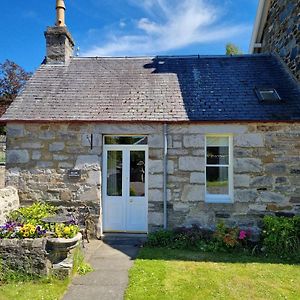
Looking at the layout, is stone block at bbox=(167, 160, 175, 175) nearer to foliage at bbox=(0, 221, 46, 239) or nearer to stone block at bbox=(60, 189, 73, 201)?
stone block at bbox=(60, 189, 73, 201)

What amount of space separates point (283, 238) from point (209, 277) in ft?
7.29

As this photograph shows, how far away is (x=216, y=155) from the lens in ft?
26.2

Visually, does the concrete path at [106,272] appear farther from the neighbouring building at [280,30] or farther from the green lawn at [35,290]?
the neighbouring building at [280,30]

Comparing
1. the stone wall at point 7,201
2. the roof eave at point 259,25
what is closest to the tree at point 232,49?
the roof eave at point 259,25

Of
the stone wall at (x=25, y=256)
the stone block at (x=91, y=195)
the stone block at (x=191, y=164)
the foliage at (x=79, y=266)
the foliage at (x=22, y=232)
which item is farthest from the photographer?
the stone block at (x=91, y=195)

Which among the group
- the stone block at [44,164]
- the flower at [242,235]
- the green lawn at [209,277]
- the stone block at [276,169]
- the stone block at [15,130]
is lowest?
the green lawn at [209,277]

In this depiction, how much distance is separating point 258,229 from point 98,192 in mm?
4089

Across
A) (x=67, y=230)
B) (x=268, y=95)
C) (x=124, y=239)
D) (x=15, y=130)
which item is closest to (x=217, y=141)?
(x=268, y=95)

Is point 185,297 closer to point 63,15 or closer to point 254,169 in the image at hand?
point 254,169

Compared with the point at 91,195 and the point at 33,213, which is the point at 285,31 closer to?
the point at 91,195

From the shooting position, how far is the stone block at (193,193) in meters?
7.68

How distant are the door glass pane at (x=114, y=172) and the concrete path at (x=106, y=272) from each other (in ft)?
4.20

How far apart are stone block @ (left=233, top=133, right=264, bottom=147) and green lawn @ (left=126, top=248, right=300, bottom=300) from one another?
2.66 meters

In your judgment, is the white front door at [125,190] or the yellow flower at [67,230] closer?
the yellow flower at [67,230]
